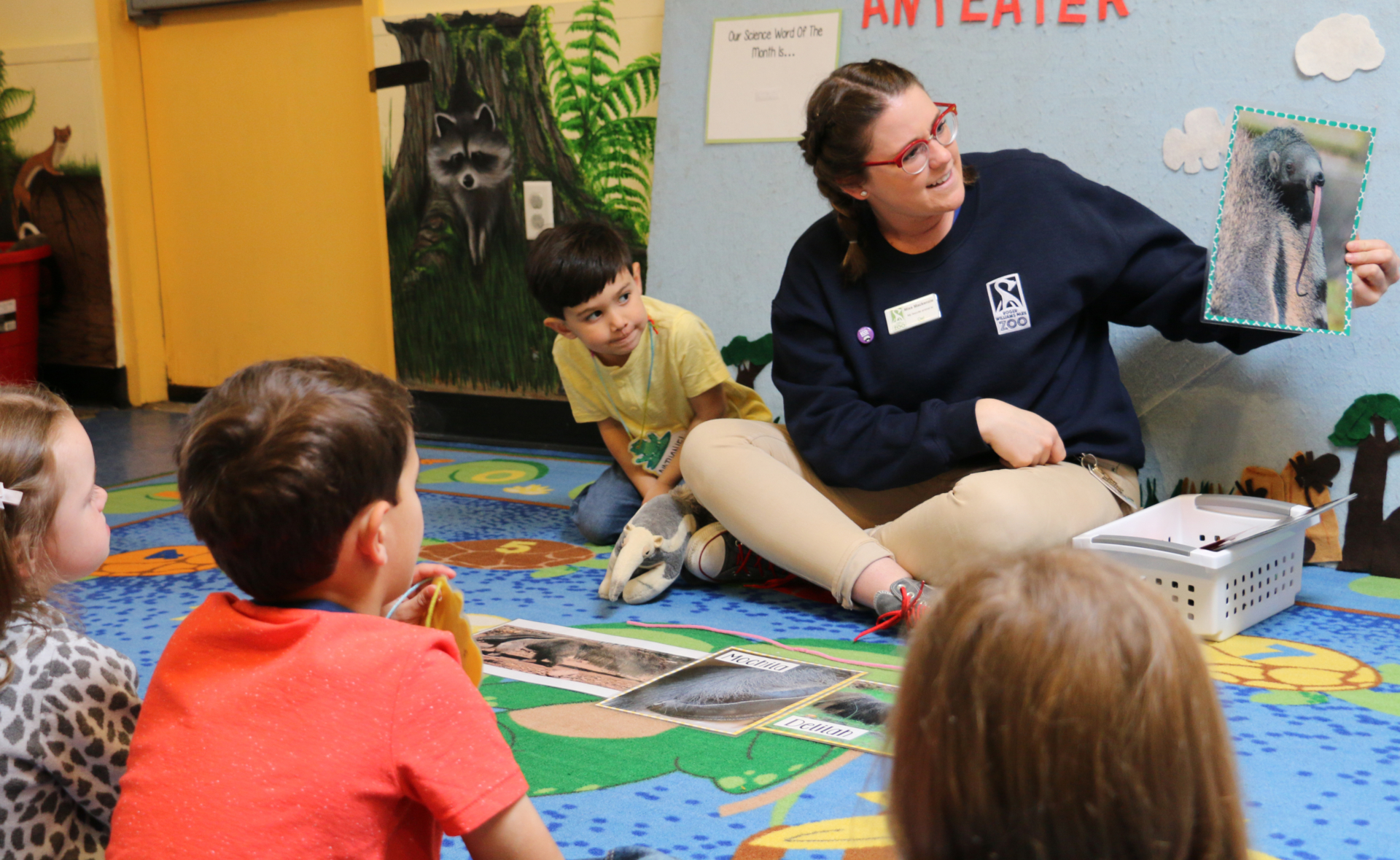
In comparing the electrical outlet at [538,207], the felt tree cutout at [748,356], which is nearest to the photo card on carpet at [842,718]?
the felt tree cutout at [748,356]

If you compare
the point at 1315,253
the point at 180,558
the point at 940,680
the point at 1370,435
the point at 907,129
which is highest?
the point at 907,129

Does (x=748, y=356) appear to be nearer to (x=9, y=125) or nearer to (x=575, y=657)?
(x=575, y=657)

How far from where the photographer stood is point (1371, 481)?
6.13 ft

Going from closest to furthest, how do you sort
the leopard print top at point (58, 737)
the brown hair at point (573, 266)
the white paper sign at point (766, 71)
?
the leopard print top at point (58, 737), the brown hair at point (573, 266), the white paper sign at point (766, 71)

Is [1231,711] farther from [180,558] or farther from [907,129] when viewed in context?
[180,558]

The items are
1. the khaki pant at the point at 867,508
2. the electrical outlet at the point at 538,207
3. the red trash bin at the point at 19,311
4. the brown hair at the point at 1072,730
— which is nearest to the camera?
the brown hair at the point at 1072,730

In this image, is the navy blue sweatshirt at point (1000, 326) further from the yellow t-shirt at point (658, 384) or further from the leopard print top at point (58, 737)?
the leopard print top at point (58, 737)

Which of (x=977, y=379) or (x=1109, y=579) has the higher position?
(x=1109, y=579)

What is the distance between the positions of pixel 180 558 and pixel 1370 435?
6.70ft

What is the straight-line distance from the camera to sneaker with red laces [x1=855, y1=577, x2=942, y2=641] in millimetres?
1604

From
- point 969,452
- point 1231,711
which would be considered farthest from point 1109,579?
point 969,452

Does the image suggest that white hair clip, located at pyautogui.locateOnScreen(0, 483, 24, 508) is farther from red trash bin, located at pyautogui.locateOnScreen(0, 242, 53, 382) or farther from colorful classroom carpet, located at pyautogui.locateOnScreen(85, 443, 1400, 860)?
red trash bin, located at pyautogui.locateOnScreen(0, 242, 53, 382)

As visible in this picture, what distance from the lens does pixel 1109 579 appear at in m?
0.46

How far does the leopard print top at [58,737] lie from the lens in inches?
31.1
